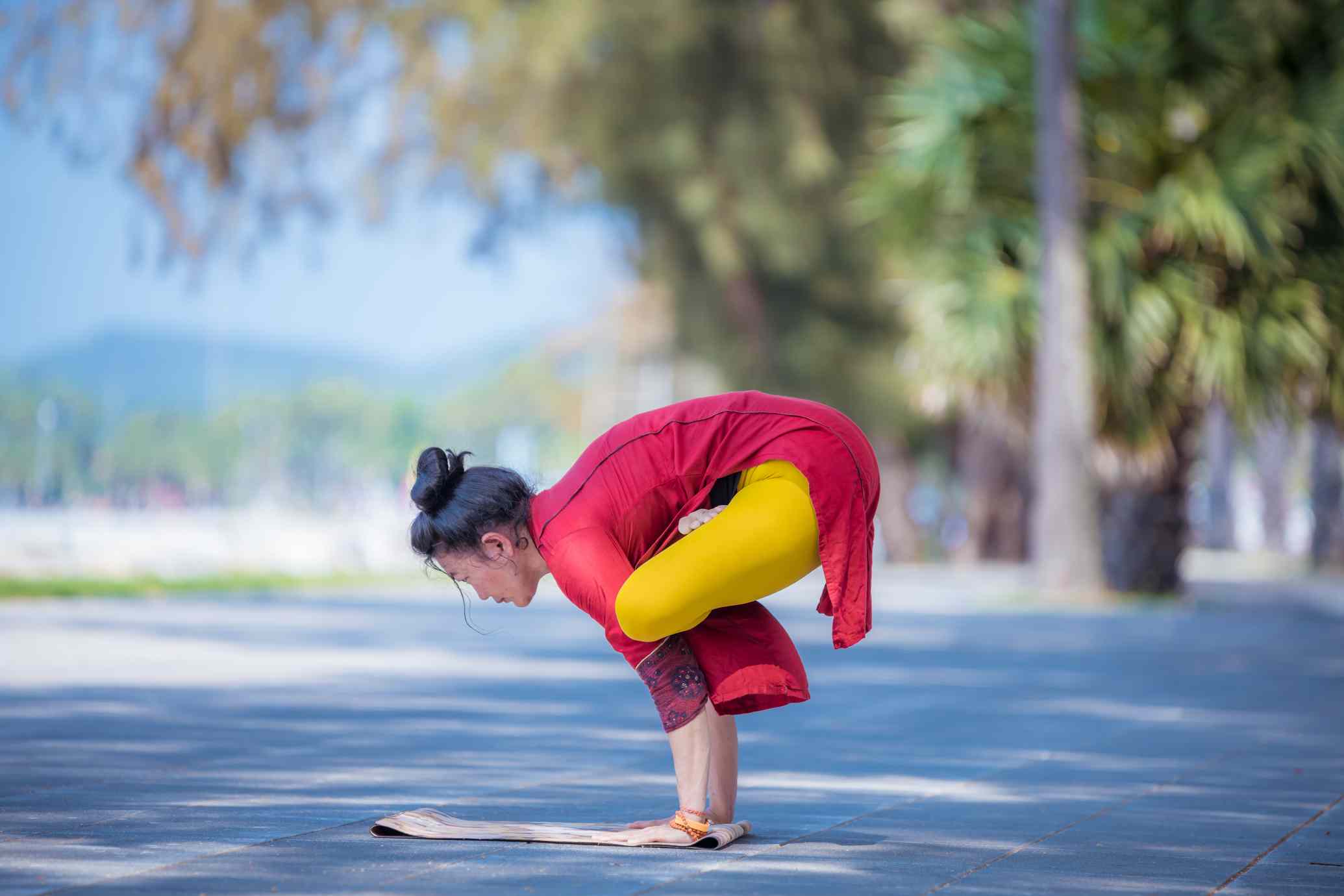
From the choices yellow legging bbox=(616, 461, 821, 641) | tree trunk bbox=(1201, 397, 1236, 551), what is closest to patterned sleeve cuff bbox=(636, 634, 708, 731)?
yellow legging bbox=(616, 461, 821, 641)

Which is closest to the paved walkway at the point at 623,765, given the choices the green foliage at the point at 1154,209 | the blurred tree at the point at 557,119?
the green foliage at the point at 1154,209

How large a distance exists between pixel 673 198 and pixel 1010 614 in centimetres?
1272

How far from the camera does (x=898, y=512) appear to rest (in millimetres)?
34375

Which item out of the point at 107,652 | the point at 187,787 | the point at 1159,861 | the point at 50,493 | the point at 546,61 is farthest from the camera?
the point at 50,493

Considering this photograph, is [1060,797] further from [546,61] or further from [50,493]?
[50,493]

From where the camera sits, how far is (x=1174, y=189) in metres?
18.2

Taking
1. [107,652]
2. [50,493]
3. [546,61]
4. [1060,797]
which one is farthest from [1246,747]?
[50,493]

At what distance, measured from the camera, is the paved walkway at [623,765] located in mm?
4664

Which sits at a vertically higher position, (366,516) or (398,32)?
(398,32)

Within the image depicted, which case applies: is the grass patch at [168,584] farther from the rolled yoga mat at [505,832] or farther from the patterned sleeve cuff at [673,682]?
the patterned sleeve cuff at [673,682]

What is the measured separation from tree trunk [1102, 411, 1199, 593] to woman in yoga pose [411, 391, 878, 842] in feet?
50.2

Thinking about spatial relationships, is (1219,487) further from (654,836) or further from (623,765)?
(654,836)

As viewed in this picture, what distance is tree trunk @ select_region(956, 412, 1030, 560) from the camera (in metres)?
32.0

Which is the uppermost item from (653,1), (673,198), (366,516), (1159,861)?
(653,1)
